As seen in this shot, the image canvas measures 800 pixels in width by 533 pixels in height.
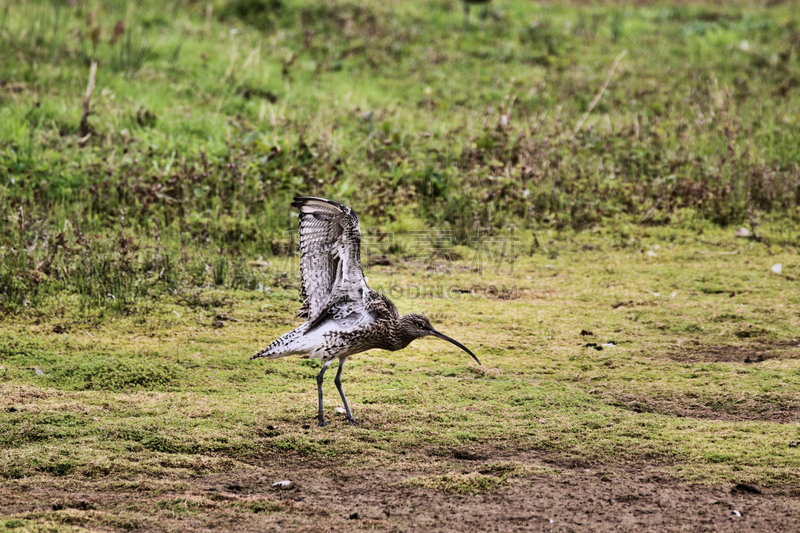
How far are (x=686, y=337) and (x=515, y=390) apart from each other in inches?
76.7

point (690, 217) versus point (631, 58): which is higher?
point (631, 58)

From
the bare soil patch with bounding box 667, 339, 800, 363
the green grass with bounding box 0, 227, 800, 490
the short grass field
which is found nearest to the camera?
the short grass field

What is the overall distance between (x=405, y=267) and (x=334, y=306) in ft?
10.9

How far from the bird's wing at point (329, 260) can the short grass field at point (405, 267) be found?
71 centimetres

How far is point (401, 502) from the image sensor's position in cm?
466

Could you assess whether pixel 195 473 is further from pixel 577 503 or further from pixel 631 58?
pixel 631 58

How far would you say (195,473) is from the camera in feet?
16.1

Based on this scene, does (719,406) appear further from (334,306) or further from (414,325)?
(334,306)

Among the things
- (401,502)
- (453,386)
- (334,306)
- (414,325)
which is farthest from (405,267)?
(401,502)

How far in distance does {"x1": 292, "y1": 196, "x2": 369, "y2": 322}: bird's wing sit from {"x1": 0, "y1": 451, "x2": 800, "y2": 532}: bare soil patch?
48.8 inches

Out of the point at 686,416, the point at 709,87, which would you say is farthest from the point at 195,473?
the point at 709,87

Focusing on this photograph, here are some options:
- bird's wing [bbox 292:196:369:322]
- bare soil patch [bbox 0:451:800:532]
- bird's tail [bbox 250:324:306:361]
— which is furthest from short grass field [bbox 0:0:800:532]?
bird's wing [bbox 292:196:369:322]

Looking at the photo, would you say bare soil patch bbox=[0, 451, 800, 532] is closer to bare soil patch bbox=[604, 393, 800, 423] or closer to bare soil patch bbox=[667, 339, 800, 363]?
bare soil patch bbox=[604, 393, 800, 423]

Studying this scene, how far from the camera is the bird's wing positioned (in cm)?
552
